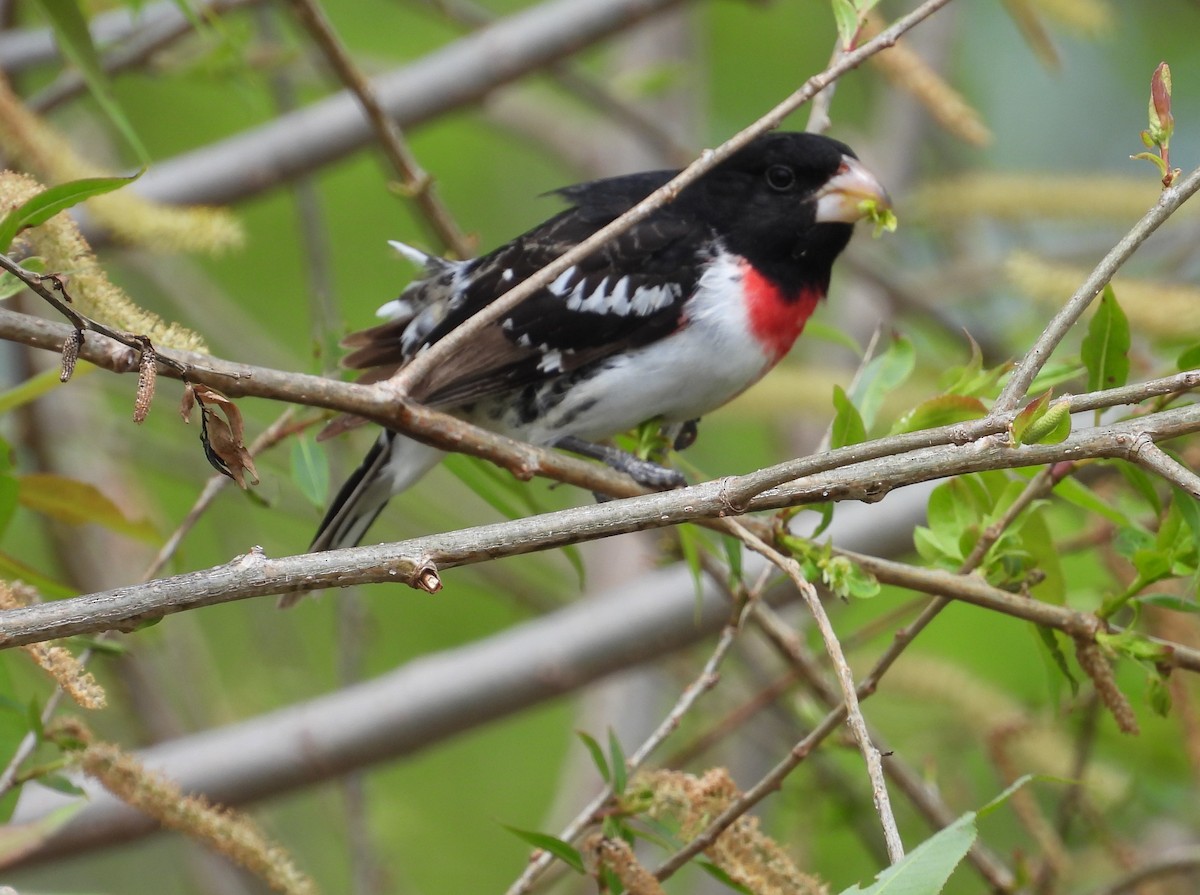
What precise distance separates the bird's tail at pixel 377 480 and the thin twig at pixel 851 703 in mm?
1003

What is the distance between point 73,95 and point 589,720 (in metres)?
2.78

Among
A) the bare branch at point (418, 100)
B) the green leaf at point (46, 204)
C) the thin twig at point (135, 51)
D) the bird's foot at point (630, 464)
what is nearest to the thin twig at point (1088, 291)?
the bird's foot at point (630, 464)

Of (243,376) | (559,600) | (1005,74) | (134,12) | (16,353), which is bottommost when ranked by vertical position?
(559,600)

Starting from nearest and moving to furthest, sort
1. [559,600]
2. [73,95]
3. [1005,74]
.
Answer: [73,95] → [559,600] → [1005,74]

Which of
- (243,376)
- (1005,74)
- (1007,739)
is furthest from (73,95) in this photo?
(1005,74)

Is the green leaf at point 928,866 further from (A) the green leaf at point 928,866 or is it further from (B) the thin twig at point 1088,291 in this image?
(B) the thin twig at point 1088,291

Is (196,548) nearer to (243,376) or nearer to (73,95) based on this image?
(73,95)

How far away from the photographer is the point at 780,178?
2990 mm

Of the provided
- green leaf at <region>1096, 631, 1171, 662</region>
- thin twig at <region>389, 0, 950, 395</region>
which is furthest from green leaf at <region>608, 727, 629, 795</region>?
green leaf at <region>1096, 631, 1171, 662</region>

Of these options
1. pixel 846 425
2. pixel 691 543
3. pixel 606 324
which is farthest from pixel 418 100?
pixel 846 425

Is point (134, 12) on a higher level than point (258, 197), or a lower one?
higher

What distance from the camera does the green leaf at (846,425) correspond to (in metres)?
1.98

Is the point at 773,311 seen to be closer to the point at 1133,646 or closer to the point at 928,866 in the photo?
the point at 1133,646

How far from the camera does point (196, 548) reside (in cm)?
542
